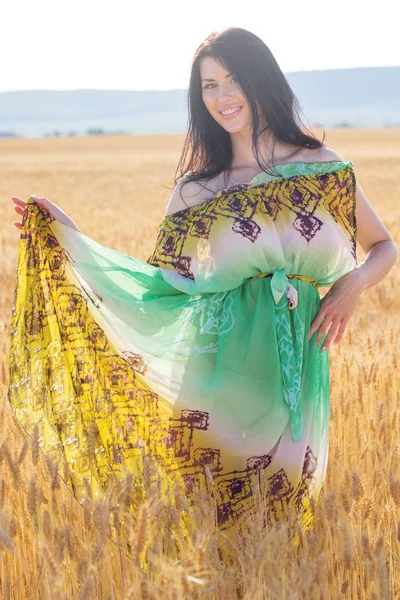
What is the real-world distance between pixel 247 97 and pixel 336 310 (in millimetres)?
644

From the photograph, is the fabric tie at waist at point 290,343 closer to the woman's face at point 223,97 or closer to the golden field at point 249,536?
the golden field at point 249,536

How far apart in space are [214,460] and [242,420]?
12 centimetres

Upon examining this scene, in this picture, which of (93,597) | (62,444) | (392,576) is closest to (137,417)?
(62,444)

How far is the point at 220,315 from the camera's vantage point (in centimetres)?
216

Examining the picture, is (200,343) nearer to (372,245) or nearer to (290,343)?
(290,343)

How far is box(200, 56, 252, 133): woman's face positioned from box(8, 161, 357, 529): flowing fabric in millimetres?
189

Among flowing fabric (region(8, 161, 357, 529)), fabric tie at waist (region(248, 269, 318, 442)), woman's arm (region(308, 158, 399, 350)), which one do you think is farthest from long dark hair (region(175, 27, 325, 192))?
fabric tie at waist (region(248, 269, 318, 442))

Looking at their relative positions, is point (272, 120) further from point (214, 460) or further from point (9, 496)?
point (9, 496)

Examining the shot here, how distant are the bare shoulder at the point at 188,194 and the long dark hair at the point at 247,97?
3 cm

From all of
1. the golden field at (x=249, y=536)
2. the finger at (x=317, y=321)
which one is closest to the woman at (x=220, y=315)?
the finger at (x=317, y=321)

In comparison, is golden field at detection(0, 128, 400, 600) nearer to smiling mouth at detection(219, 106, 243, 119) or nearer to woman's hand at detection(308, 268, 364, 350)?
woman's hand at detection(308, 268, 364, 350)

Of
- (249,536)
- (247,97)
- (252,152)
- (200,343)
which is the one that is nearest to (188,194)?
(252,152)

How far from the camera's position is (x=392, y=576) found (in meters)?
1.82

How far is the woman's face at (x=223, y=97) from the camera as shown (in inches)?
89.7
